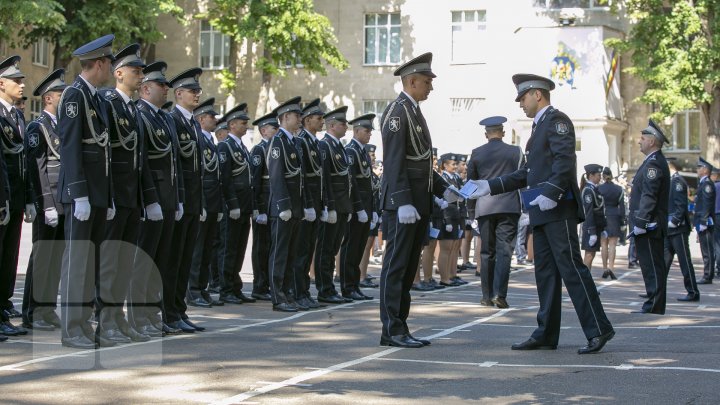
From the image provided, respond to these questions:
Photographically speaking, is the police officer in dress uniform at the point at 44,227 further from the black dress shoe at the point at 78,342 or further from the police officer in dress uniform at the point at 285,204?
the police officer in dress uniform at the point at 285,204

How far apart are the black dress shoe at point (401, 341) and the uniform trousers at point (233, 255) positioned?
4393 millimetres

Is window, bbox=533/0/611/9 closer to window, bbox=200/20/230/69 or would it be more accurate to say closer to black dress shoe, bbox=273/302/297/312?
window, bbox=200/20/230/69

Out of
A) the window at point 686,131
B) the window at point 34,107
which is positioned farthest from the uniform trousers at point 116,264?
the window at point 686,131

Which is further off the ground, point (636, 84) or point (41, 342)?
point (636, 84)

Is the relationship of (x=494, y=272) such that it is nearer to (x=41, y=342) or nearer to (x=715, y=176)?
(x=41, y=342)

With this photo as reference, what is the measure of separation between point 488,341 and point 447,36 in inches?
1379

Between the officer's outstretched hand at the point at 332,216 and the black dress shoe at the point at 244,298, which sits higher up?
the officer's outstretched hand at the point at 332,216

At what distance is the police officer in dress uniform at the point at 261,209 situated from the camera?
1425 centimetres

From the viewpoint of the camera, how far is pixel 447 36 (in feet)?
147

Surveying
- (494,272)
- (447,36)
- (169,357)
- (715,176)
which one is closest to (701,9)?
(447,36)

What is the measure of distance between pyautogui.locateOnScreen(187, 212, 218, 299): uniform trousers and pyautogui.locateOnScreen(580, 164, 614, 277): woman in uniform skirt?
8497mm

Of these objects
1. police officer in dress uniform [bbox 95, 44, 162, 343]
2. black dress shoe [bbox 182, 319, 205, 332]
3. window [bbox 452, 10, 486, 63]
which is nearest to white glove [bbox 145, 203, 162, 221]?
police officer in dress uniform [bbox 95, 44, 162, 343]

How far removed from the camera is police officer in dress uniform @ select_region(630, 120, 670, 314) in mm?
13578

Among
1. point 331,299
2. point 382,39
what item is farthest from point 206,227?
point 382,39
